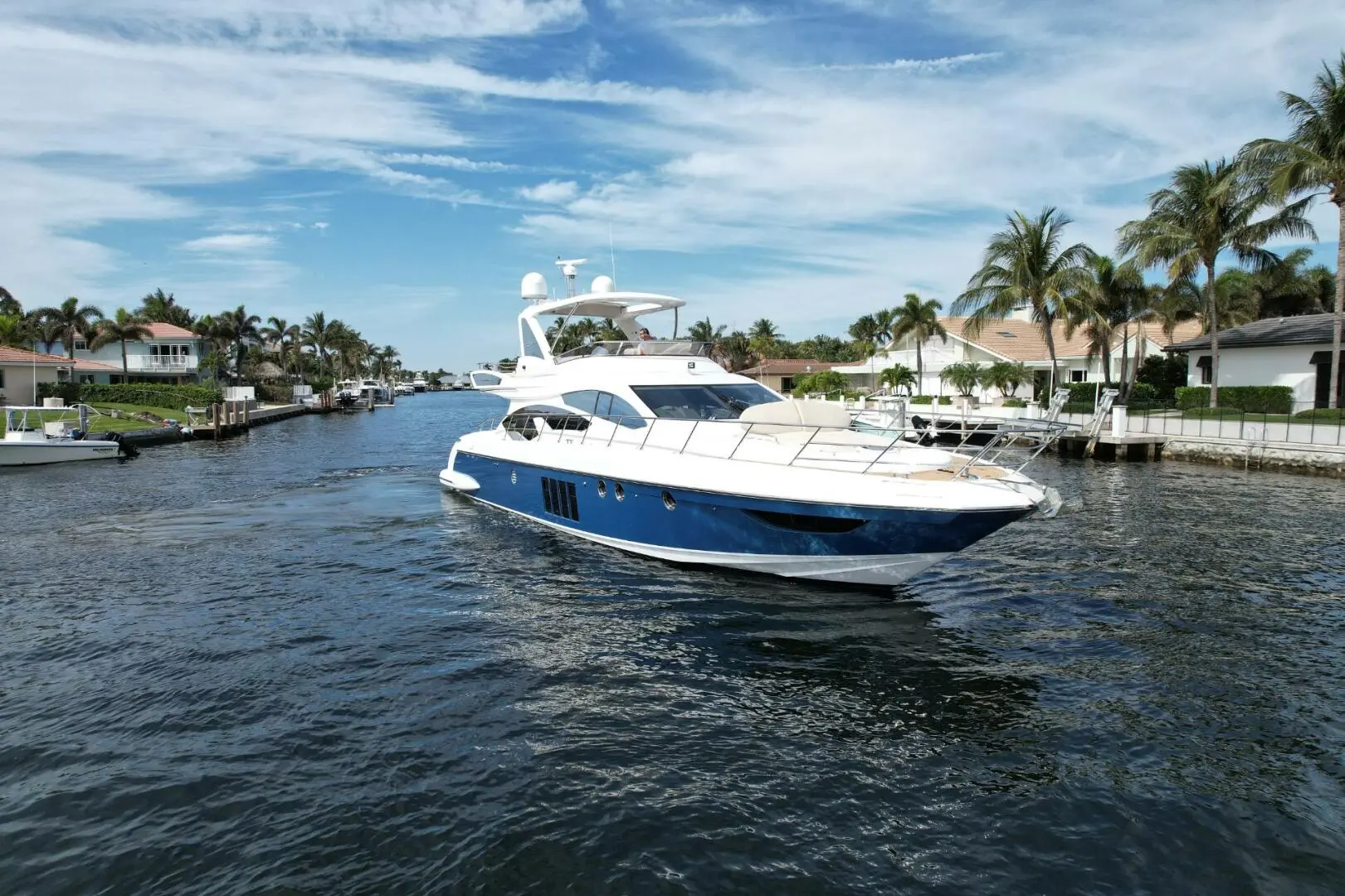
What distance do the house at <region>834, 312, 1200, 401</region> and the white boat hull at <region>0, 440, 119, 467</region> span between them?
3959 cm

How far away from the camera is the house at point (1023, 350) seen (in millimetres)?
46406

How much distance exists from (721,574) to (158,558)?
32.6 feet

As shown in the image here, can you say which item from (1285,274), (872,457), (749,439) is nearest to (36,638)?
(749,439)

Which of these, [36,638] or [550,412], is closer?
[36,638]

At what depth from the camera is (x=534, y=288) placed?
60.0ft

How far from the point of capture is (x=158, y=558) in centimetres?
1353

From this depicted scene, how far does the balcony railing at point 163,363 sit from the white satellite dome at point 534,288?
5980 cm

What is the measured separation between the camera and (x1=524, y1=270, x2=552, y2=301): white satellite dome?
59.9 feet

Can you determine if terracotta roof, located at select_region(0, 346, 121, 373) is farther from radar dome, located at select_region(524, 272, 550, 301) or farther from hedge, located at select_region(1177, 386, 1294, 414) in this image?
hedge, located at select_region(1177, 386, 1294, 414)

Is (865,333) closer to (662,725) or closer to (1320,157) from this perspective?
(1320,157)

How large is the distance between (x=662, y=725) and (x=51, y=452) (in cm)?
3089

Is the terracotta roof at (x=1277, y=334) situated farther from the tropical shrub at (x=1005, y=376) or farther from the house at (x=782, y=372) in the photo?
the house at (x=782, y=372)

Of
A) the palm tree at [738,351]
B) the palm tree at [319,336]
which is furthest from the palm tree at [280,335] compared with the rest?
the palm tree at [738,351]

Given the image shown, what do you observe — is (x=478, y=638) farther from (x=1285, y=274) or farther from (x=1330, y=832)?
(x=1285, y=274)
